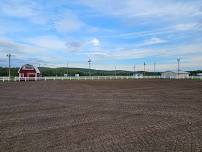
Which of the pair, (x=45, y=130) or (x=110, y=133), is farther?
(x=45, y=130)

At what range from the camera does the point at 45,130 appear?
800cm

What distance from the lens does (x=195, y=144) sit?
632 cm

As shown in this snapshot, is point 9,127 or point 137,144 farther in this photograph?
point 9,127

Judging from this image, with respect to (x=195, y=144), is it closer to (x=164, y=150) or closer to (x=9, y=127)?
(x=164, y=150)

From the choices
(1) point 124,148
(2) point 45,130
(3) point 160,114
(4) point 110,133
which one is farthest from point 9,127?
(3) point 160,114

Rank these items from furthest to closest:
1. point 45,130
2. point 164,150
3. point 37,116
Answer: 1. point 37,116
2. point 45,130
3. point 164,150

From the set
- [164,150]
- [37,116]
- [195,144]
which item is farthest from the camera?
[37,116]

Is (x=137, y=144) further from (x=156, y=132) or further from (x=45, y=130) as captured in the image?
(x=45, y=130)

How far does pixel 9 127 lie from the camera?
334 inches

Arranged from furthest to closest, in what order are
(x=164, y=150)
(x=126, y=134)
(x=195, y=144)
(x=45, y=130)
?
(x=45, y=130), (x=126, y=134), (x=195, y=144), (x=164, y=150)

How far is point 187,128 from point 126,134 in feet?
6.34

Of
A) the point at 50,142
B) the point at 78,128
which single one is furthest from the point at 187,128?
the point at 50,142

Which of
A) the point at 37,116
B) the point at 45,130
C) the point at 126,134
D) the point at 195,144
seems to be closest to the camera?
the point at 195,144

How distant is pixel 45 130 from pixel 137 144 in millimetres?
2790
